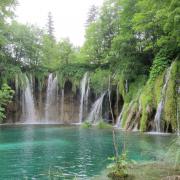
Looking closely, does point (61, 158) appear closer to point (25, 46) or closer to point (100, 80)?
point (100, 80)

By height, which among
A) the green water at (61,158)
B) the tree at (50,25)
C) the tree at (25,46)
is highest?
the tree at (50,25)

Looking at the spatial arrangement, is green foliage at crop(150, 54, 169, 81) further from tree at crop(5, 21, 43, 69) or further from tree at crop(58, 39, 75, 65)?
tree at crop(58, 39, 75, 65)

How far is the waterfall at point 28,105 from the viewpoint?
104 feet

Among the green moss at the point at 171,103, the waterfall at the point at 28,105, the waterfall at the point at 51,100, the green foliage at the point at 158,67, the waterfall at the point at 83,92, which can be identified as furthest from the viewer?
the waterfall at the point at 51,100

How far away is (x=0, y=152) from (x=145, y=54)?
56.4ft

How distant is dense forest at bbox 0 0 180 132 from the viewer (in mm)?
17297

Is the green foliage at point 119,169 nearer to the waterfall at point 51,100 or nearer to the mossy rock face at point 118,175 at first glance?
the mossy rock face at point 118,175

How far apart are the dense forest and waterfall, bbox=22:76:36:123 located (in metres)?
0.85

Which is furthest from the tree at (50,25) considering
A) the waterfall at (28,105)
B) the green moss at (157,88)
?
the green moss at (157,88)

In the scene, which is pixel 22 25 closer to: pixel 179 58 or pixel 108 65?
pixel 108 65

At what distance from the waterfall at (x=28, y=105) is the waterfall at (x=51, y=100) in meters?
1.45

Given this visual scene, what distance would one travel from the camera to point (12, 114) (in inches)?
1240

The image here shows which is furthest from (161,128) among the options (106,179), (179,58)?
(106,179)

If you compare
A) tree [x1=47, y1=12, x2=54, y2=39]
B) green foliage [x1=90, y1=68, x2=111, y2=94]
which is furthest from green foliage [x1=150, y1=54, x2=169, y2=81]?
tree [x1=47, y1=12, x2=54, y2=39]
